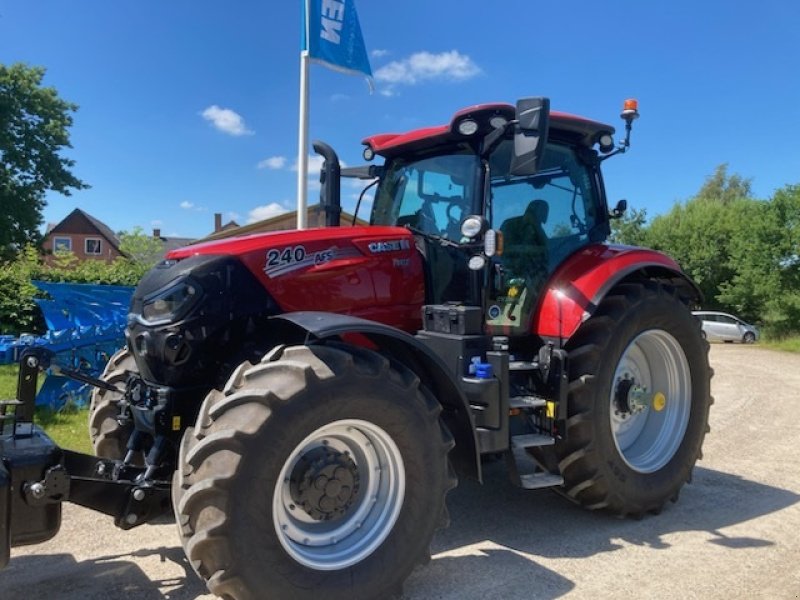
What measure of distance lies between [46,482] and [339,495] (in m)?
1.27

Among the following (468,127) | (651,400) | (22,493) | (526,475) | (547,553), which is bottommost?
(547,553)

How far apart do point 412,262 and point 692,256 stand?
118 ft

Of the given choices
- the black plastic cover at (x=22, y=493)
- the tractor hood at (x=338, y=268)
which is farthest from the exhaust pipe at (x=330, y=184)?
the black plastic cover at (x=22, y=493)

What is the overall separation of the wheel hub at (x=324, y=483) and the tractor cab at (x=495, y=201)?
4.82 ft

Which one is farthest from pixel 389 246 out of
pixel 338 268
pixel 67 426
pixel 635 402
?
pixel 67 426

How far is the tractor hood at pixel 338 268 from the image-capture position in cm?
368

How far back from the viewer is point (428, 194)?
4645 mm

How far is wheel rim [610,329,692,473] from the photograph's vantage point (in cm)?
480

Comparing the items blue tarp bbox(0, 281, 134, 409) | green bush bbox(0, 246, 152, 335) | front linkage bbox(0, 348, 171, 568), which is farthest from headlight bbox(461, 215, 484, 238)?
green bush bbox(0, 246, 152, 335)

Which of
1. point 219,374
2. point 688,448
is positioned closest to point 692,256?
point 688,448

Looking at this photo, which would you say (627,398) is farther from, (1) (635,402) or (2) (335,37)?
(2) (335,37)

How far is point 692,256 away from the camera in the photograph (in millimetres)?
36562

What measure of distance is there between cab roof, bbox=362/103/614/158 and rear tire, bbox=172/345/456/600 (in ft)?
5.69

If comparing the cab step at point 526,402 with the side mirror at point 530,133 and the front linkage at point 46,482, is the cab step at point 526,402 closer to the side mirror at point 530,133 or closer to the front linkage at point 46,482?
the side mirror at point 530,133
